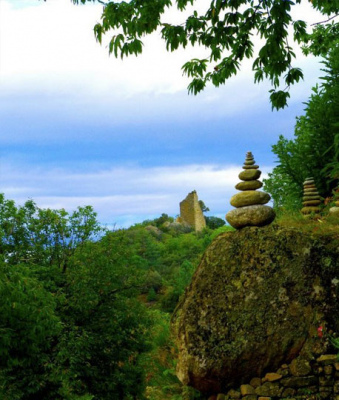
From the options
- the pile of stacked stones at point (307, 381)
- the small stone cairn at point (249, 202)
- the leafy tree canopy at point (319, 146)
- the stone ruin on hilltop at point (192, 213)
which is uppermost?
the stone ruin on hilltop at point (192, 213)

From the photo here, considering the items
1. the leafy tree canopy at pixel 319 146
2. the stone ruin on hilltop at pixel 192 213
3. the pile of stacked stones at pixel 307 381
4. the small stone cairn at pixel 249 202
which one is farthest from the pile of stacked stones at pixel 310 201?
the stone ruin on hilltop at pixel 192 213

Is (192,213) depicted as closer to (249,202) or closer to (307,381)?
(249,202)

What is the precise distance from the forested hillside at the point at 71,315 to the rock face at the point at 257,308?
4173 millimetres

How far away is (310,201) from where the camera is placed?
13031mm

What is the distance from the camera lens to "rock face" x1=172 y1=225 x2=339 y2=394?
755 centimetres

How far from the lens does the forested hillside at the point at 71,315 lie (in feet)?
53.4

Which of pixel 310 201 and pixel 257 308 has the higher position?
pixel 310 201

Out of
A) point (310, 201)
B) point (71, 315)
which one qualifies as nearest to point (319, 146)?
point (310, 201)

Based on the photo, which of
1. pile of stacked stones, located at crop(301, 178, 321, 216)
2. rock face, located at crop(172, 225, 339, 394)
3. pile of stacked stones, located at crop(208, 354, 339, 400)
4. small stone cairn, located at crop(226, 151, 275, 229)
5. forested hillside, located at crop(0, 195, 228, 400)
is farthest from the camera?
forested hillside, located at crop(0, 195, 228, 400)

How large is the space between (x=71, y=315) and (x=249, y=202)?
52.3ft

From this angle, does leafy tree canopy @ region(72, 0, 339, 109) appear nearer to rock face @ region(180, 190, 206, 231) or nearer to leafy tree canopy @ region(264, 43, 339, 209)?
leafy tree canopy @ region(264, 43, 339, 209)

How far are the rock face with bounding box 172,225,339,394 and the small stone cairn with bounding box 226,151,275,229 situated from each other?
1.54 feet

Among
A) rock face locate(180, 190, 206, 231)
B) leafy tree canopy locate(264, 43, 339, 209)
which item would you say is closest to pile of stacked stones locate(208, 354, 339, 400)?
leafy tree canopy locate(264, 43, 339, 209)

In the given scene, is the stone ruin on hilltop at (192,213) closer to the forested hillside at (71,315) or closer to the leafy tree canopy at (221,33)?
the forested hillside at (71,315)
